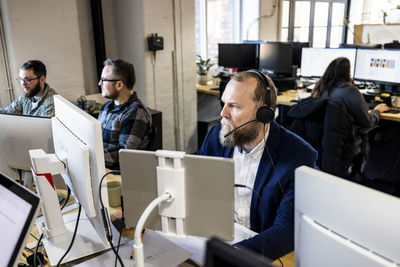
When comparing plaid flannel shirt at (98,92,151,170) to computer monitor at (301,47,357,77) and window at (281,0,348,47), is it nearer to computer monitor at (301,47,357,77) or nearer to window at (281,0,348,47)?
computer monitor at (301,47,357,77)

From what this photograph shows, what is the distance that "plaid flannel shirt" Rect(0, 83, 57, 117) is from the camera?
2.79 metres

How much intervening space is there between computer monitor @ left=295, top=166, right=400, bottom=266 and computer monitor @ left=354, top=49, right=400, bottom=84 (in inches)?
131

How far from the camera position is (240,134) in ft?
5.32

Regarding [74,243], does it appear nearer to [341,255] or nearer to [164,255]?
[164,255]

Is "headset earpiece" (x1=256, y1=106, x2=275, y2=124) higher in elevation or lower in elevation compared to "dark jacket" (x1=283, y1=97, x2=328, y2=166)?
higher

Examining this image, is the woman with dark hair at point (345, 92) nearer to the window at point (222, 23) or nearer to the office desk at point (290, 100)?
the office desk at point (290, 100)

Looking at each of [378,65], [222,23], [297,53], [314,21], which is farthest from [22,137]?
[314,21]

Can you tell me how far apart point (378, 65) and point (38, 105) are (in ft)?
10.4

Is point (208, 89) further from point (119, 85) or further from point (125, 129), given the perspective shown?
point (125, 129)

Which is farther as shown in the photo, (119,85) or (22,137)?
(119,85)

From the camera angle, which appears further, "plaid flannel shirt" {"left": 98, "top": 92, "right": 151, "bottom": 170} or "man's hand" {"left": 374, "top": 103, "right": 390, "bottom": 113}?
"man's hand" {"left": 374, "top": 103, "right": 390, "bottom": 113}

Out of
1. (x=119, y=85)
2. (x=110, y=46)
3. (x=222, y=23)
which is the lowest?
(x=119, y=85)

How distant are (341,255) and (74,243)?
1.00m

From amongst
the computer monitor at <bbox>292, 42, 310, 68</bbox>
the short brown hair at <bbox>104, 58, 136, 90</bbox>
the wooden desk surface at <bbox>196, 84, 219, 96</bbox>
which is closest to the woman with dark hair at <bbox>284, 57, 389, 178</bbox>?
the short brown hair at <bbox>104, 58, 136, 90</bbox>
